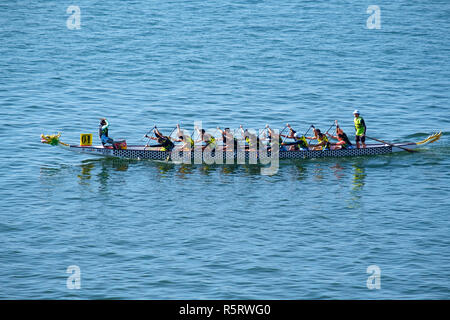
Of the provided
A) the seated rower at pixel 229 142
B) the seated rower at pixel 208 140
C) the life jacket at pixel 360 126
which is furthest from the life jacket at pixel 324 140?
the seated rower at pixel 208 140

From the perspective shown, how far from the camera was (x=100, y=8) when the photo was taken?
94625 mm

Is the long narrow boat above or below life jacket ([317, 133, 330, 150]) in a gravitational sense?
below

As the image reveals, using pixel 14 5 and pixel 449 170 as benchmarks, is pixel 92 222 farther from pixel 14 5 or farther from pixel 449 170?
pixel 14 5

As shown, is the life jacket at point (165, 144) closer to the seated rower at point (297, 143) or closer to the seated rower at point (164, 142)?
the seated rower at point (164, 142)

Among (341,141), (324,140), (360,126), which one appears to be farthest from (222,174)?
(360,126)

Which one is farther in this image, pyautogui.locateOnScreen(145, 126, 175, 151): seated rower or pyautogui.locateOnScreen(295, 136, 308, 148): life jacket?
pyautogui.locateOnScreen(295, 136, 308, 148): life jacket

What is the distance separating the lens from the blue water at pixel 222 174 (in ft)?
98.2

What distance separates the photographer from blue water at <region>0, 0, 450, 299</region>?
29.9 metres

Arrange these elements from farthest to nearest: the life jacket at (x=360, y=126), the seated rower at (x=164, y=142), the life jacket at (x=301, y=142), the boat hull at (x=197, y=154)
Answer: the life jacket at (x=360, y=126) < the life jacket at (x=301, y=142) < the seated rower at (x=164, y=142) < the boat hull at (x=197, y=154)

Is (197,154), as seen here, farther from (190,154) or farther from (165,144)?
(165,144)

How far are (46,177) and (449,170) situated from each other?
82.1 ft

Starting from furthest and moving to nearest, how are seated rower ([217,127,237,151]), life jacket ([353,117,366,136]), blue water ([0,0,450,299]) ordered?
life jacket ([353,117,366,136]) < seated rower ([217,127,237,151]) < blue water ([0,0,450,299])

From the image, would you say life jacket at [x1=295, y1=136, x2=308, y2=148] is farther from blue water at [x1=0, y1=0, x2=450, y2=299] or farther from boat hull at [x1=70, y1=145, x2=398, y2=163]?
blue water at [x1=0, y1=0, x2=450, y2=299]

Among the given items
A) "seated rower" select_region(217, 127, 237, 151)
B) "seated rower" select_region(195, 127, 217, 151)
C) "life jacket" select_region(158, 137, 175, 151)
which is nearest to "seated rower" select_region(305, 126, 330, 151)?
"seated rower" select_region(217, 127, 237, 151)
